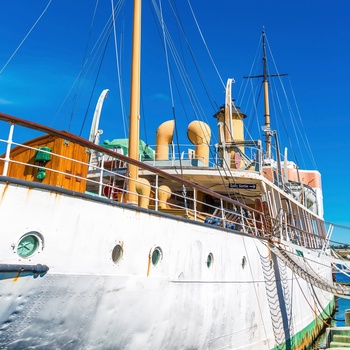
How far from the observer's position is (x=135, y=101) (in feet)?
28.5

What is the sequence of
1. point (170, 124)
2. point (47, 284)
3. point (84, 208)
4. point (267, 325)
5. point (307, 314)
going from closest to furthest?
point (47, 284) < point (84, 208) < point (267, 325) < point (307, 314) < point (170, 124)

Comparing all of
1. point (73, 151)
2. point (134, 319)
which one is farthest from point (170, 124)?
point (134, 319)

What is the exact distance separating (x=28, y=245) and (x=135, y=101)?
489cm

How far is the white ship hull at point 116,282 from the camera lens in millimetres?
4602

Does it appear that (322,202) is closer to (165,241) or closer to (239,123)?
(239,123)

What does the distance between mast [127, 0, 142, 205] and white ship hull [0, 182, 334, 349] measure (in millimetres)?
1470

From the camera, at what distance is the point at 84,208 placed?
5.29 m

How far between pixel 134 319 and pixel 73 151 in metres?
3.03

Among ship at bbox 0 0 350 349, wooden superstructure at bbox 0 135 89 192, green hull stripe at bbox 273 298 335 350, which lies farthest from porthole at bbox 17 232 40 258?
green hull stripe at bbox 273 298 335 350

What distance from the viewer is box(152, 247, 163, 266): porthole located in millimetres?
6472

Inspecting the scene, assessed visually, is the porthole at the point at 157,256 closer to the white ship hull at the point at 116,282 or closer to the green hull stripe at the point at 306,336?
the white ship hull at the point at 116,282

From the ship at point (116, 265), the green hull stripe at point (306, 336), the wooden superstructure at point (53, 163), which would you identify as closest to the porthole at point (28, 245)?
the ship at point (116, 265)

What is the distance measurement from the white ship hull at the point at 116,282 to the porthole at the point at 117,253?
83 mm

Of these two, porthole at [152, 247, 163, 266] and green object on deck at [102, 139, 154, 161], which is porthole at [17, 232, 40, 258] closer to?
porthole at [152, 247, 163, 266]
